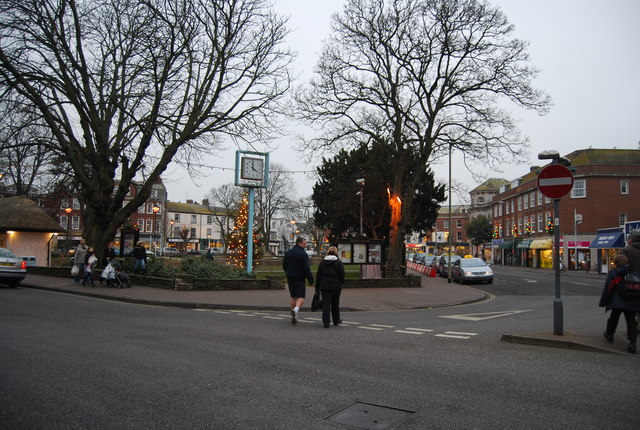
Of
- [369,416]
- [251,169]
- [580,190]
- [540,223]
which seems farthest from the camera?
[540,223]

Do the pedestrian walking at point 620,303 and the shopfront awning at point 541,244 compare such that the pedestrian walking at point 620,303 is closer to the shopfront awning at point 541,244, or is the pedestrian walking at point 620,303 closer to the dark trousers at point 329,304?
the dark trousers at point 329,304

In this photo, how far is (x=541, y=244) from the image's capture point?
58.3 m

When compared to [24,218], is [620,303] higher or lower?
lower

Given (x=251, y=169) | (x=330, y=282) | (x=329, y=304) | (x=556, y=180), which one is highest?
(x=251, y=169)

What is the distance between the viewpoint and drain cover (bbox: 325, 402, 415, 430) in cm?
436

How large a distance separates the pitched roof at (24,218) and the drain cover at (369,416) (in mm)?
30605

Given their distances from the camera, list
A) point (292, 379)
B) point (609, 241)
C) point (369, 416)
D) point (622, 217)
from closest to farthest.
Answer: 1. point (369, 416)
2. point (292, 379)
3. point (609, 241)
4. point (622, 217)

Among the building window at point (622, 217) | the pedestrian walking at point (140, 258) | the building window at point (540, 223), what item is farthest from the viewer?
the building window at point (540, 223)

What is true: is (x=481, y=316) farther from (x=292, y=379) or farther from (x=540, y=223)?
(x=540, y=223)

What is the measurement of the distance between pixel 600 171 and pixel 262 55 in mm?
44195

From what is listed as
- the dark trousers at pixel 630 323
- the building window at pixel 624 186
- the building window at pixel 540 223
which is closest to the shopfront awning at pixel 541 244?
the building window at pixel 540 223

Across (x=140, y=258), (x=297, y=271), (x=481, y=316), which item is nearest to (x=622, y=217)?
(x=481, y=316)

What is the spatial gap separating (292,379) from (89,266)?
51.2 ft

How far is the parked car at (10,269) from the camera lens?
58.2ft
